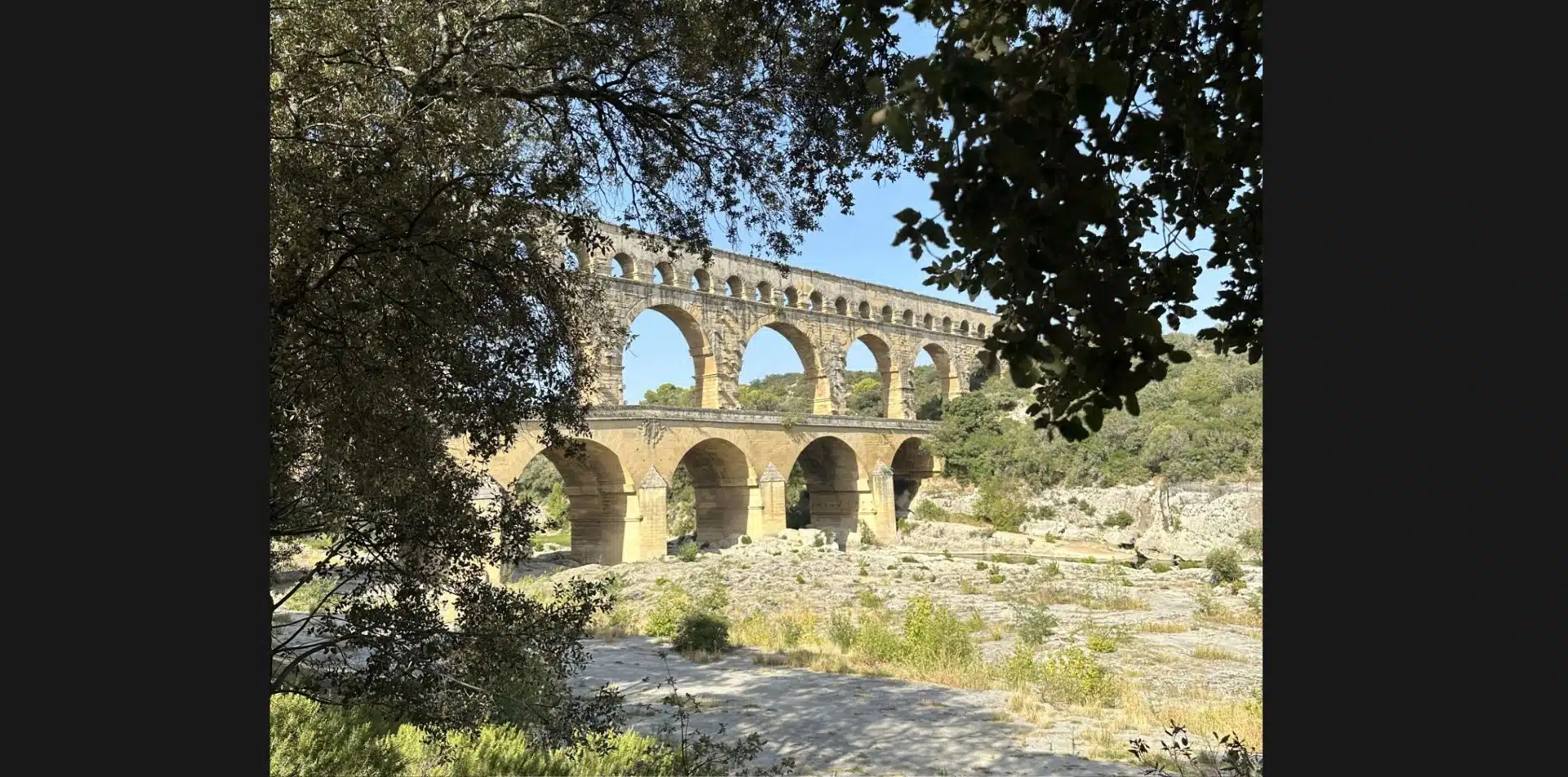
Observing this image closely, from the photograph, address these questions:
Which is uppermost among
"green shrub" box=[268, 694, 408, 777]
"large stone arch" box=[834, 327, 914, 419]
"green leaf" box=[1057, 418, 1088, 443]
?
"large stone arch" box=[834, 327, 914, 419]

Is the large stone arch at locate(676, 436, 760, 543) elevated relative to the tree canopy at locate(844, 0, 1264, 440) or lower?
lower

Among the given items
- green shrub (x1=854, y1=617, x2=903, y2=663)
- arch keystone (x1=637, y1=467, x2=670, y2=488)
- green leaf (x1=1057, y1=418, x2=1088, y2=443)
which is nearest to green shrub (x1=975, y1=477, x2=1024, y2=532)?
arch keystone (x1=637, y1=467, x2=670, y2=488)

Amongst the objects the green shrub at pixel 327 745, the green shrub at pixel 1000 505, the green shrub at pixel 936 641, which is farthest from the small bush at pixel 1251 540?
the green shrub at pixel 327 745

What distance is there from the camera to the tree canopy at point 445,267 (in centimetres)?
356

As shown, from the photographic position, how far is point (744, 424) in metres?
26.0

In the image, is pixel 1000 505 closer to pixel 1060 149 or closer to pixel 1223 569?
pixel 1223 569

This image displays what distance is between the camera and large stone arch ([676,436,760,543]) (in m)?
26.3

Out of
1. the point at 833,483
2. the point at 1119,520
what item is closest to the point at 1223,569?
the point at 1119,520

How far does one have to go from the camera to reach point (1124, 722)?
802 cm

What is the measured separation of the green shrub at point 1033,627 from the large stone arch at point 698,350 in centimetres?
1498

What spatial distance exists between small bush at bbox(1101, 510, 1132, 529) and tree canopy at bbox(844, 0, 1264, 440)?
84.2ft

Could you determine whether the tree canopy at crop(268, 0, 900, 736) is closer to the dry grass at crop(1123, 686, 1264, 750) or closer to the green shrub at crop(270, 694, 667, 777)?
the green shrub at crop(270, 694, 667, 777)

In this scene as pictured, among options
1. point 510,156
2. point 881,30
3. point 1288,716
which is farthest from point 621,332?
point 1288,716

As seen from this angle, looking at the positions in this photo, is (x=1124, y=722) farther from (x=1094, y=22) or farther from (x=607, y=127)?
(x=1094, y=22)
